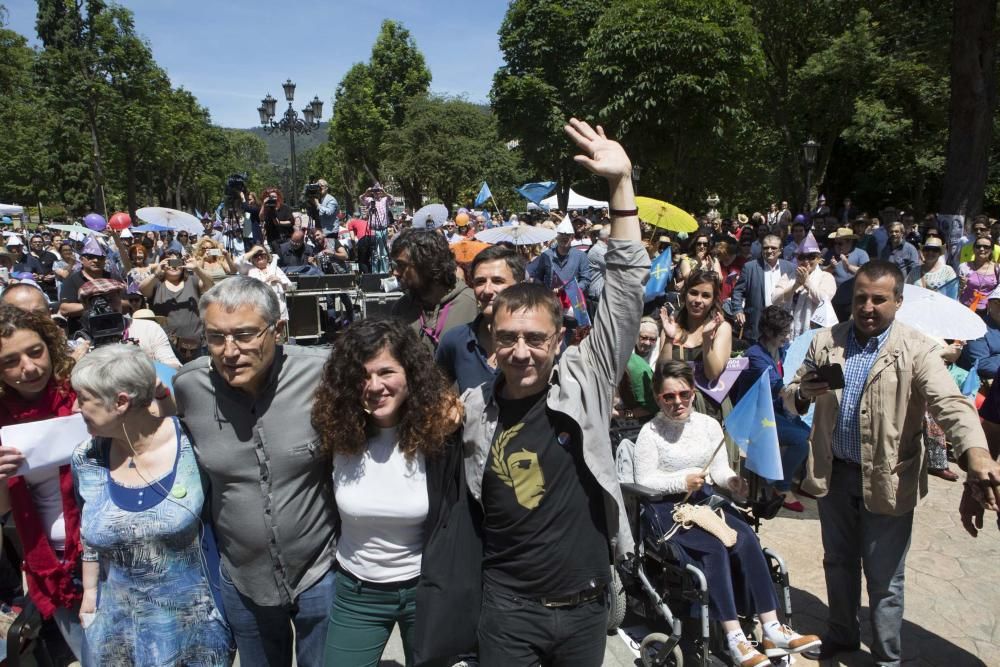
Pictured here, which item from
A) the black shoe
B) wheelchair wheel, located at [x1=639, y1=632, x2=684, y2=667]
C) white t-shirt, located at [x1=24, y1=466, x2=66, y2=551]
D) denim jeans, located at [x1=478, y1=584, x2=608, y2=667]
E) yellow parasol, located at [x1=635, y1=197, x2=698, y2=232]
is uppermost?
yellow parasol, located at [x1=635, y1=197, x2=698, y2=232]

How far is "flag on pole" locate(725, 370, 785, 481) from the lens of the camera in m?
3.79

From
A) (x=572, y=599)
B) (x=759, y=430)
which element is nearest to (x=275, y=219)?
(x=759, y=430)

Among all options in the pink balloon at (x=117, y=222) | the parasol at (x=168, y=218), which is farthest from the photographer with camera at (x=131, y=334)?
the pink balloon at (x=117, y=222)

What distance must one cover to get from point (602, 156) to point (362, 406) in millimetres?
1172

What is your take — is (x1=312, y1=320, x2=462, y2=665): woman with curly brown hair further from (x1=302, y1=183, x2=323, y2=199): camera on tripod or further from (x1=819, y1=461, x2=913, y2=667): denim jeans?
(x1=302, y1=183, x2=323, y2=199): camera on tripod

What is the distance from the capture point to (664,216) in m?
8.62

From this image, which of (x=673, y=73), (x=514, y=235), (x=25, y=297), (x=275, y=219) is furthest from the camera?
(x=673, y=73)

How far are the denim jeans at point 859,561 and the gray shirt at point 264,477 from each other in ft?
8.41

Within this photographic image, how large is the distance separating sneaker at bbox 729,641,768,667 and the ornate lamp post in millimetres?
20705

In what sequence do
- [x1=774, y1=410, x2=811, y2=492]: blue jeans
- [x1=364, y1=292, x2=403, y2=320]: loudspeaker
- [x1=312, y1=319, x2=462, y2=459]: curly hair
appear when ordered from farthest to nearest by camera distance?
[x1=364, y1=292, x2=403, y2=320]: loudspeaker < [x1=774, y1=410, x2=811, y2=492]: blue jeans < [x1=312, y1=319, x2=462, y2=459]: curly hair

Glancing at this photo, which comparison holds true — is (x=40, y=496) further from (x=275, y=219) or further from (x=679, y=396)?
(x=275, y=219)

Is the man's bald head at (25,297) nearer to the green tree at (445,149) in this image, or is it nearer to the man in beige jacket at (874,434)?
the man in beige jacket at (874,434)

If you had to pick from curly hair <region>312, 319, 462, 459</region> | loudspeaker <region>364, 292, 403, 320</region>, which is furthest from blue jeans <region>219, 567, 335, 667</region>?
loudspeaker <region>364, 292, 403, 320</region>

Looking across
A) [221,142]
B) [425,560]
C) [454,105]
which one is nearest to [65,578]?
[425,560]
